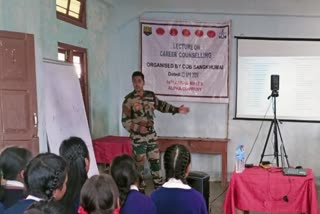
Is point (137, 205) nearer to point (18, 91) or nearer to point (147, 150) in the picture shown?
point (18, 91)

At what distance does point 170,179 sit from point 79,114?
243cm

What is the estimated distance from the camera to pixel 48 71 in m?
3.64

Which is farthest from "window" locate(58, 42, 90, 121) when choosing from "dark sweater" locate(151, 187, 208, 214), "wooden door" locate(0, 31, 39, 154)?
"dark sweater" locate(151, 187, 208, 214)

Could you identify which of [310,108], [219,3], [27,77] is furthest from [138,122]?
[310,108]

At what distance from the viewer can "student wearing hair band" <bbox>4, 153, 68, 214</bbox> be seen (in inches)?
60.2

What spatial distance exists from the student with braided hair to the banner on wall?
3454 mm

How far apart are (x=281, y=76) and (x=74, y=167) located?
393 cm

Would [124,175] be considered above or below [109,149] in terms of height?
above

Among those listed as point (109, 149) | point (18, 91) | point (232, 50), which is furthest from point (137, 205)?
point (232, 50)

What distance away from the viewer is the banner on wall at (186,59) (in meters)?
5.34

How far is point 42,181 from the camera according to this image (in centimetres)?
155

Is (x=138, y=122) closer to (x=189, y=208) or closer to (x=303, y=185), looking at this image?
(x=303, y=185)

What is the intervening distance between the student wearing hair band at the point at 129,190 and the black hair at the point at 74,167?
0.76 ft

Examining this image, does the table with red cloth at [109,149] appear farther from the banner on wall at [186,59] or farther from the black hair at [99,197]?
the black hair at [99,197]
